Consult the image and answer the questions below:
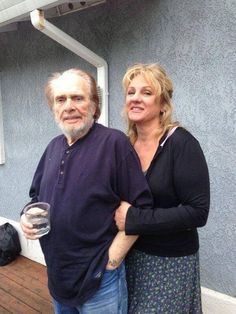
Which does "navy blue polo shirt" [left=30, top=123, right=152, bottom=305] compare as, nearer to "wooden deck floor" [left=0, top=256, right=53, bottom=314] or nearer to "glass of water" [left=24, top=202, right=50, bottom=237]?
"glass of water" [left=24, top=202, right=50, bottom=237]

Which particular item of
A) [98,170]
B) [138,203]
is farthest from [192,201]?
[98,170]

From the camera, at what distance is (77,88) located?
1626 millimetres

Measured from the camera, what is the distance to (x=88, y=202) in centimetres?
158

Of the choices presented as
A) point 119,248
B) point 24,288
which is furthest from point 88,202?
point 24,288

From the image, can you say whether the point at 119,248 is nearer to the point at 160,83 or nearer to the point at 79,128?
the point at 79,128

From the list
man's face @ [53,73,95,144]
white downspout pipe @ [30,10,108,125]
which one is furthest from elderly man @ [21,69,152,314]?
white downspout pipe @ [30,10,108,125]

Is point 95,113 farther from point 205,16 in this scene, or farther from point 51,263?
point 205,16

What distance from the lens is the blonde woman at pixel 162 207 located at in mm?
1530

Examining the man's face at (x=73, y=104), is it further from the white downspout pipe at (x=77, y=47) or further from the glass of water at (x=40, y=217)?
the white downspout pipe at (x=77, y=47)

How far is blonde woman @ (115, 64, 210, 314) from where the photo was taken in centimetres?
153

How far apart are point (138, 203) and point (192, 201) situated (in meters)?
0.25

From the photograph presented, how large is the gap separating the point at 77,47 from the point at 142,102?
1.44 m

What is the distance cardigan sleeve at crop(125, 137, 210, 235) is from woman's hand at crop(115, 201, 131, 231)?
2cm

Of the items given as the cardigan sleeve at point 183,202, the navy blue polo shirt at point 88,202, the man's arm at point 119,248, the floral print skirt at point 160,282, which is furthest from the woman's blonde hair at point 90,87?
the floral print skirt at point 160,282
